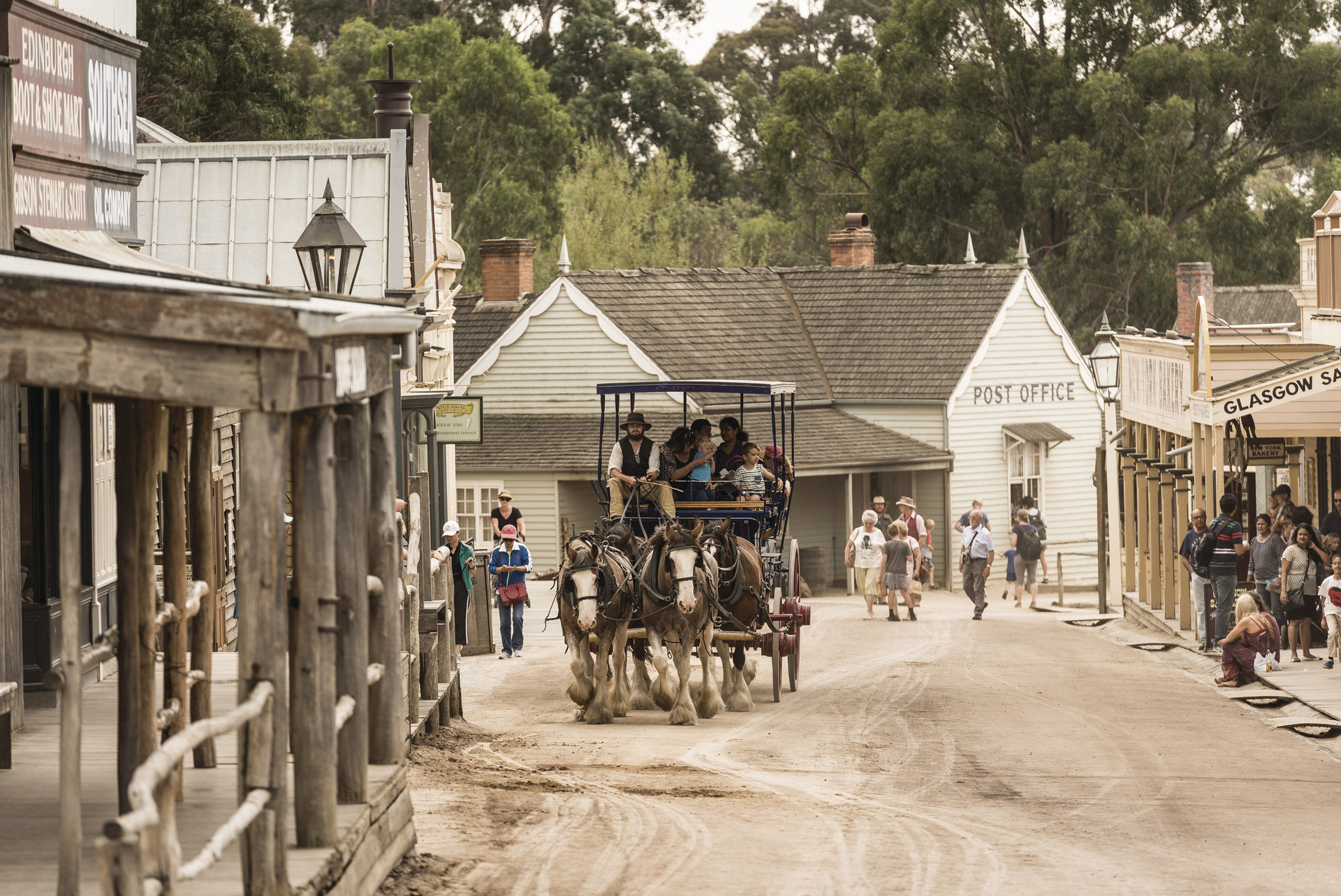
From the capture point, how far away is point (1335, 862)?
32.7ft

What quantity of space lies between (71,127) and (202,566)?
→ 4.21 m

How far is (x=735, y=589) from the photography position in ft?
52.3

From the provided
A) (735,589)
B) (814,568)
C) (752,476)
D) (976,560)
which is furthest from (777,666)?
(814,568)

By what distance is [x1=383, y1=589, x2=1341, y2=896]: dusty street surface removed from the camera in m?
9.45

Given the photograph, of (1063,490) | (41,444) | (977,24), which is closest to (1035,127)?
(977,24)

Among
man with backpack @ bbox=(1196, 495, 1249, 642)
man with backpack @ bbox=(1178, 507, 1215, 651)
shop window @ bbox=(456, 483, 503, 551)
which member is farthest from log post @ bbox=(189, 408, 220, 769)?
shop window @ bbox=(456, 483, 503, 551)

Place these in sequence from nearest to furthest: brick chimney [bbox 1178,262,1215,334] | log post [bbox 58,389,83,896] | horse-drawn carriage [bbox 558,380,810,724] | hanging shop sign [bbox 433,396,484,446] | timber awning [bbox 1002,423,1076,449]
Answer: log post [bbox 58,389,83,896]
horse-drawn carriage [bbox 558,380,810,724]
hanging shop sign [bbox 433,396,484,446]
timber awning [bbox 1002,423,1076,449]
brick chimney [bbox 1178,262,1215,334]

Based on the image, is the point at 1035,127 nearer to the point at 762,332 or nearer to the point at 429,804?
the point at 762,332

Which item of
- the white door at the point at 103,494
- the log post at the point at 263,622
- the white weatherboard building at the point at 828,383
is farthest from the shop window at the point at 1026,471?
the log post at the point at 263,622

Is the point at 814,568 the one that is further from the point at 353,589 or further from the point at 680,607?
the point at 353,589

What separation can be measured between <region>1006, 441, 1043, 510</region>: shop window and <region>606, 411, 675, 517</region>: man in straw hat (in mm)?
21579

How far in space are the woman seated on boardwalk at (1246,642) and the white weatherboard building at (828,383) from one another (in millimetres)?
15597

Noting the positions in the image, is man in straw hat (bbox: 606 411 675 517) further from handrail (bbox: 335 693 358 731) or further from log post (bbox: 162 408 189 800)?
handrail (bbox: 335 693 358 731)

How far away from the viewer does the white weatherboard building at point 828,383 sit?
3431 cm
